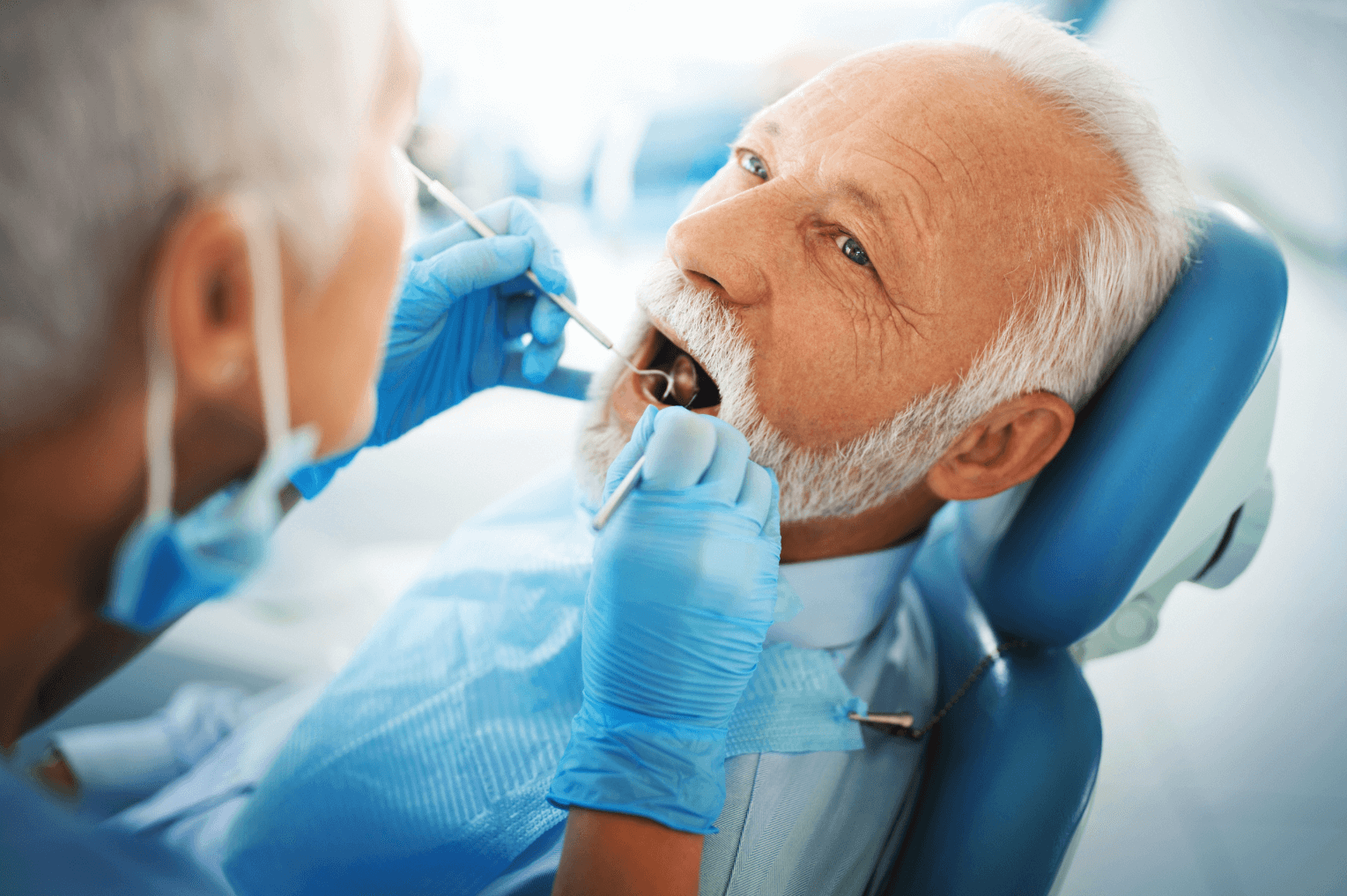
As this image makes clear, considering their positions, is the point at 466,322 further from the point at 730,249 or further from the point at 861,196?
the point at 861,196

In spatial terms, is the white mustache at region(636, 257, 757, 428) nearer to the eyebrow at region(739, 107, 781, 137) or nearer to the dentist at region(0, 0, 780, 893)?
the eyebrow at region(739, 107, 781, 137)

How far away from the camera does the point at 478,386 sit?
1.35 meters

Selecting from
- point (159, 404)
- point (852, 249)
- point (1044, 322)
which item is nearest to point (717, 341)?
point (852, 249)

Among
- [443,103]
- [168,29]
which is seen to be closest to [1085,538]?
[168,29]

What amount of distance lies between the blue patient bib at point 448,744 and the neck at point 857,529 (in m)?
0.18

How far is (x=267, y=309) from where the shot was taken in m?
0.48

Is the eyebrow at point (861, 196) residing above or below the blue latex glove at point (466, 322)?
above

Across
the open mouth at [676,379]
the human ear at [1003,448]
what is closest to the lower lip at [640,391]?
the open mouth at [676,379]

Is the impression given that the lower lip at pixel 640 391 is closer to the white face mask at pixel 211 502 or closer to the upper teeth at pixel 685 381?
the upper teeth at pixel 685 381

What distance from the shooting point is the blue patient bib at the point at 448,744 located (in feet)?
3.11

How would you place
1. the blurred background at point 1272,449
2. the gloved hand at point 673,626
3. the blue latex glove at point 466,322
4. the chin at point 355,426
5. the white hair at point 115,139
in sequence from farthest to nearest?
the blurred background at point 1272,449 → the blue latex glove at point 466,322 → the gloved hand at point 673,626 → the chin at point 355,426 → the white hair at point 115,139

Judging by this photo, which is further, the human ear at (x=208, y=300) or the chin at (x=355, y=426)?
the chin at (x=355, y=426)

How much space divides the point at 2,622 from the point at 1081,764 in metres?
1.14

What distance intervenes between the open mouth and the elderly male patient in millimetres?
19
